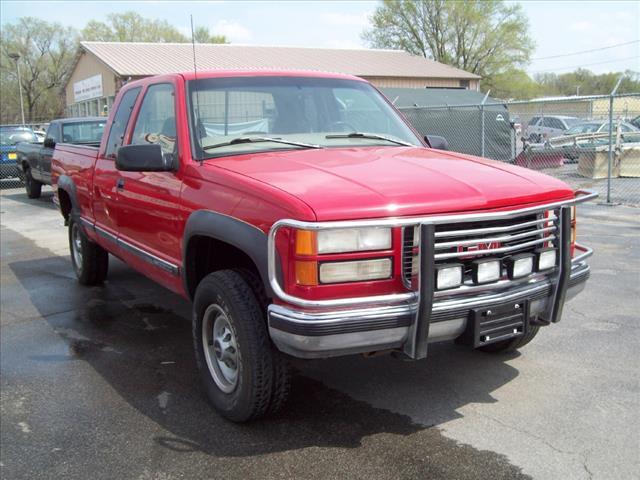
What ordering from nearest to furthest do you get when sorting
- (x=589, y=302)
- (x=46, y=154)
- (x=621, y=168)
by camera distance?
(x=589, y=302) < (x=46, y=154) < (x=621, y=168)

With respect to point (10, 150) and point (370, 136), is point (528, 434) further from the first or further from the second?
point (10, 150)

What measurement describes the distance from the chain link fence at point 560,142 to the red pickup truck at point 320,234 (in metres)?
10.2

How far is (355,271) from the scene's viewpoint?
2.96 meters

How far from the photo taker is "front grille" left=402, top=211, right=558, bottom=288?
2.99 meters

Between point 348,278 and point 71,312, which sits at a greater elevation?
point 348,278

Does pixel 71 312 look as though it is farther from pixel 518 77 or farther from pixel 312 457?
pixel 518 77

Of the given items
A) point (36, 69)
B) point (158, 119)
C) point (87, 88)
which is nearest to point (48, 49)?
point (36, 69)

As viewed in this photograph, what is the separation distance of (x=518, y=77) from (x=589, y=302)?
50.6m

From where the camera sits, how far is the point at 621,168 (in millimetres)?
15375

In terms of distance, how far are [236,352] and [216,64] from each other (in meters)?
29.7

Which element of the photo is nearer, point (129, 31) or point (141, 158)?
point (141, 158)

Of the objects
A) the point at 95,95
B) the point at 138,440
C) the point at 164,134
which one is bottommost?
the point at 138,440

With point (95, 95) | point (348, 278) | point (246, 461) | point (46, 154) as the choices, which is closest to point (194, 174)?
point (348, 278)

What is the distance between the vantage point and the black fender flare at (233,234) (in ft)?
10.1
